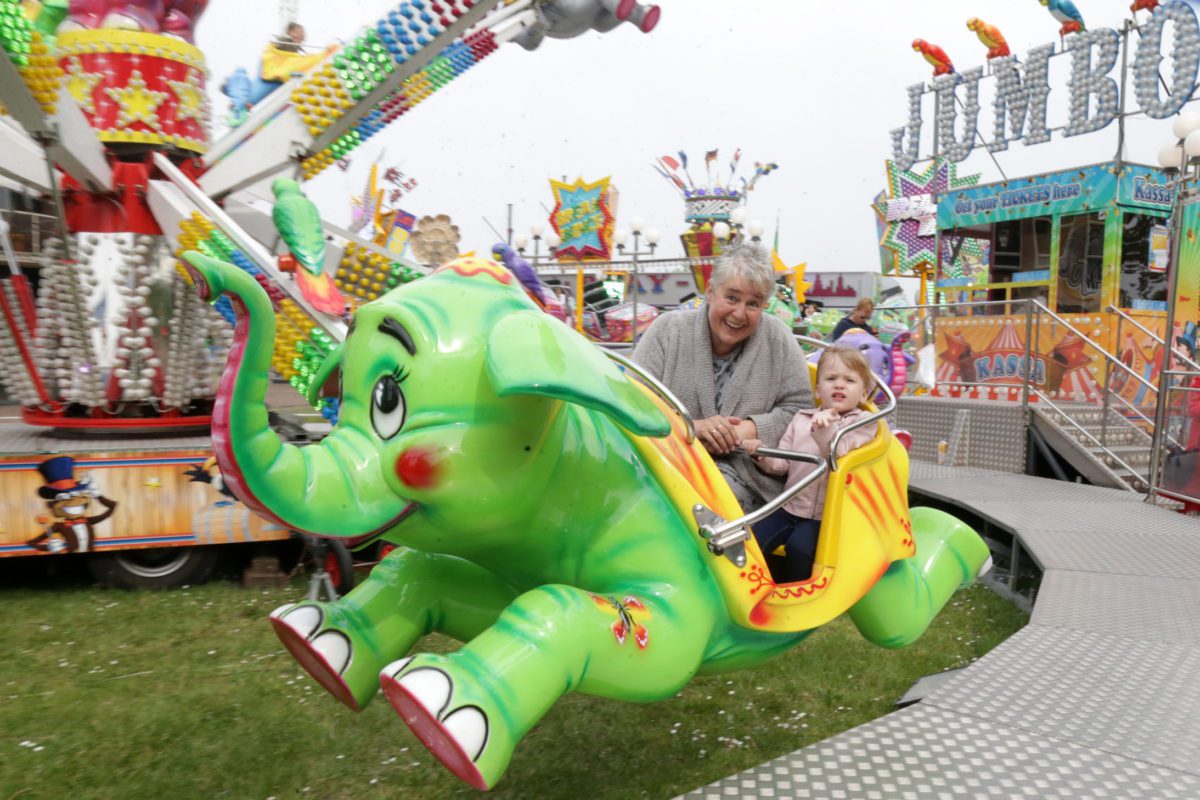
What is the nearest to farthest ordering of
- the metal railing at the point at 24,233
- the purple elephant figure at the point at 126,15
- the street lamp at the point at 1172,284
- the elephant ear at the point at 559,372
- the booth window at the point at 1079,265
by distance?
1. the elephant ear at the point at 559,372
2. the purple elephant figure at the point at 126,15
3. the street lamp at the point at 1172,284
4. the metal railing at the point at 24,233
5. the booth window at the point at 1079,265

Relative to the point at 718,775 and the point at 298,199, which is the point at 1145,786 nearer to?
the point at 718,775

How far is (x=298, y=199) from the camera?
452 cm

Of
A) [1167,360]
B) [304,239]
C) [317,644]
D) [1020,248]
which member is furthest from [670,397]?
[1020,248]

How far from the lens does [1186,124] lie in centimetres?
650

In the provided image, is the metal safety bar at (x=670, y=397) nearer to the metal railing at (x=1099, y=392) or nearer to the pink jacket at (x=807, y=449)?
the pink jacket at (x=807, y=449)

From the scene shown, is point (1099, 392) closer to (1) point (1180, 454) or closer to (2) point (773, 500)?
(1) point (1180, 454)

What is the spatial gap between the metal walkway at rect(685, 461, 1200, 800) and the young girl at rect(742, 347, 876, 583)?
1.61 feet

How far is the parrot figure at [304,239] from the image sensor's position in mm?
4477

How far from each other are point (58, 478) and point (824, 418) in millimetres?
4176

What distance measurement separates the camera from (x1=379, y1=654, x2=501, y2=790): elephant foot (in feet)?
4.93

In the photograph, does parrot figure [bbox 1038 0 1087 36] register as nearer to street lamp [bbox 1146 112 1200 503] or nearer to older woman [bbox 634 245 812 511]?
street lamp [bbox 1146 112 1200 503]

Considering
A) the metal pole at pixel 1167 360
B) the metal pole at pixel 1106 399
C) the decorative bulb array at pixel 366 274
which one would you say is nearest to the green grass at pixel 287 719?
the decorative bulb array at pixel 366 274

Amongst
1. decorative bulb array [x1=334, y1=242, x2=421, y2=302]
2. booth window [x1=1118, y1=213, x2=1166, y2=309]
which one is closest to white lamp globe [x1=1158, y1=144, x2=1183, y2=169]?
booth window [x1=1118, y1=213, x2=1166, y2=309]

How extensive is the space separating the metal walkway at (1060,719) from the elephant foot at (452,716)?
65 cm
